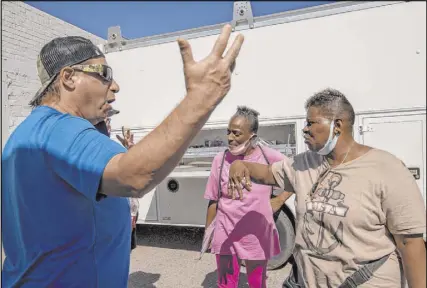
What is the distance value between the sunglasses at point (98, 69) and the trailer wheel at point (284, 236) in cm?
348

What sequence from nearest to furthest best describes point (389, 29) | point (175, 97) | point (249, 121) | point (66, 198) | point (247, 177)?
point (66, 198) < point (247, 177) < point (249, 121) < point (389, 29) < point (175, 97)

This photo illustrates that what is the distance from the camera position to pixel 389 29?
3934 mm

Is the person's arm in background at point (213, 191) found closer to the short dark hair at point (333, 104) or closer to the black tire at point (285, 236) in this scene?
the short dark hair at point (333, 104)

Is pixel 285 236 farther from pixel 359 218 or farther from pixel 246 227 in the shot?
pixel 359 218

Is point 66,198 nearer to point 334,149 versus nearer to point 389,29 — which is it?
point 334,149

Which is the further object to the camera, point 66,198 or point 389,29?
point 389,29

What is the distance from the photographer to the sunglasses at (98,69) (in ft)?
4.10

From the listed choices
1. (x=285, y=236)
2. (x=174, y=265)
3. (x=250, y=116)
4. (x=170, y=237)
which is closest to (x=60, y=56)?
(x=250, y=116)

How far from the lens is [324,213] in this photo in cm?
180

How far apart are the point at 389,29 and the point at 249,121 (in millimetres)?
2145

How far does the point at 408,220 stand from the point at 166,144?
4.34 feet

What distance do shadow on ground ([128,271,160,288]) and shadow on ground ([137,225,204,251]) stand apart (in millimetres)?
1027

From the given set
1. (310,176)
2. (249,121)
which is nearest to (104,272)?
(310,176)

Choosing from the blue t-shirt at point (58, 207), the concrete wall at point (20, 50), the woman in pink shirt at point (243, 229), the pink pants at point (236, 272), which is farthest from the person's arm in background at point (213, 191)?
the concrete wall at point (20, 50)
